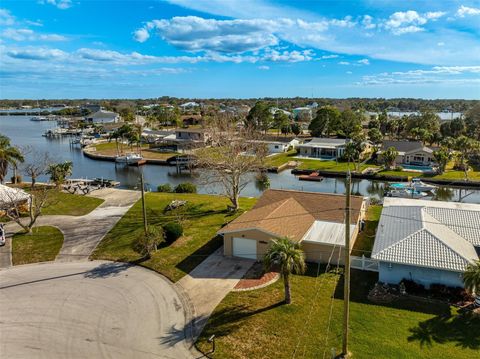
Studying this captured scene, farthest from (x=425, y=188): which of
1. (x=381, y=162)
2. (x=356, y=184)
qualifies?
(x=381, y=162)

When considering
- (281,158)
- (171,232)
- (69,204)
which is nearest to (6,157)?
(69,204)

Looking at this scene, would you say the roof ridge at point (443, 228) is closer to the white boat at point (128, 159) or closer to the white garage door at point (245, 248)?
the white garage door at point (245, 248)

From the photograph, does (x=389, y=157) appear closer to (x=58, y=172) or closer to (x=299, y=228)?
(x=299, y=228)

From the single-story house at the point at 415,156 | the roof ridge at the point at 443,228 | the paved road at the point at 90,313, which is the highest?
the single-story house at the point at 415,156

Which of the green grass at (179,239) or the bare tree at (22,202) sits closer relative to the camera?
the green grass at (179,239)

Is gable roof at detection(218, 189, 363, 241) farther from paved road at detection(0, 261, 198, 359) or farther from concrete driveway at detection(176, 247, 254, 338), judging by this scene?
paved road at detection(0, 261, 198, 359)

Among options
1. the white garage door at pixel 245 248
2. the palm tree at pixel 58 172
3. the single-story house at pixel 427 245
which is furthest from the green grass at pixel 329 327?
the palm tree at pixel 58 172

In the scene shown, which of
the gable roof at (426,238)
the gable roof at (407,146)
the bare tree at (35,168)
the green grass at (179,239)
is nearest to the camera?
the gable roof at (426,238)
